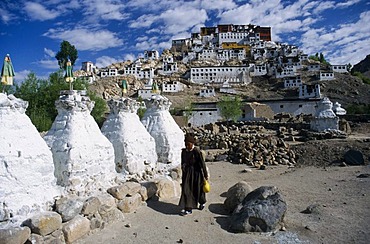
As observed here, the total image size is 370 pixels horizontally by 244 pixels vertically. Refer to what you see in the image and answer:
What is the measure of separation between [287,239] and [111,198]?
3.33m

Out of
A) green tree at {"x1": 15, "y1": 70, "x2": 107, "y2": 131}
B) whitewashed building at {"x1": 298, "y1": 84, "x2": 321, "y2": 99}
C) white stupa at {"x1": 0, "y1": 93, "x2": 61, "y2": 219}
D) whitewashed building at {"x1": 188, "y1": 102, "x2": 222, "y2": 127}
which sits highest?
whitewashed building at {"x1": 298, "y1": 84, "x2": 321, "y2": 99}

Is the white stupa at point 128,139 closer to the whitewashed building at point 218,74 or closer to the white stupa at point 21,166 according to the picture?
the white stupa at point 21,166

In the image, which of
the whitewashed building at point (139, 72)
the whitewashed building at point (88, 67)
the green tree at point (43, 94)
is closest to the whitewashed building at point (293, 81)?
the whitewashed building at point (139, 72)

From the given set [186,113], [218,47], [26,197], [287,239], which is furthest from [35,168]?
[218,47]

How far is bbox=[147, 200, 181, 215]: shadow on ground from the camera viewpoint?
6.27m

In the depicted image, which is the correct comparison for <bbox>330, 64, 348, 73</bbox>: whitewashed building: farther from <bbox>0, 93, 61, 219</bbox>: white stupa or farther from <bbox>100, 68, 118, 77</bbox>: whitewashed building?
<bbox>0, 93, 61, 219</bbox>: white stupa

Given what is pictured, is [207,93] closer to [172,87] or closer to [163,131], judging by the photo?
[172,87]

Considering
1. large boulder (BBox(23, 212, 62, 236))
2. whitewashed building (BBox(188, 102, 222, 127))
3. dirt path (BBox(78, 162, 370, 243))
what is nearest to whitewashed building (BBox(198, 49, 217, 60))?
whitewashed building (BBox(188, 102, 222, 127))

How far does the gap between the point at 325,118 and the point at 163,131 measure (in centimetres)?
1961

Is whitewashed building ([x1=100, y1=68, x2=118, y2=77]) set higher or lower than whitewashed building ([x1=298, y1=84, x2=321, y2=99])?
higher

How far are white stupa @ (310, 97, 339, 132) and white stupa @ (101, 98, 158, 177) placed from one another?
20315 millimetres

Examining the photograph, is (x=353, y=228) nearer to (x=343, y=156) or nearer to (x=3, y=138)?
(x=3, y=138)

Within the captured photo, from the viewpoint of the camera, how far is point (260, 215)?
17.9ft

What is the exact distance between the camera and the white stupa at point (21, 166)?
4227 millimetres
